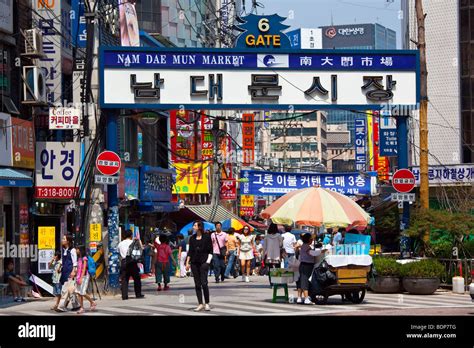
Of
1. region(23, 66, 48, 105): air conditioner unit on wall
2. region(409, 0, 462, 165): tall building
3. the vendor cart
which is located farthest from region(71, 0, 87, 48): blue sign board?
region(409, 0, 462, 165): tall building

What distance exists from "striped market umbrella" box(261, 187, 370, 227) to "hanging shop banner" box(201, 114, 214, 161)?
30186mm

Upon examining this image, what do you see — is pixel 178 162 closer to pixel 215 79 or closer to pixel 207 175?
pixel 207 175

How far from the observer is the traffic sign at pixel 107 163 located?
83.3 feet

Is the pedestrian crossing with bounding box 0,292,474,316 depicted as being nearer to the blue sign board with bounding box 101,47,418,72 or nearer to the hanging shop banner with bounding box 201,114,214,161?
the blue sign board with bounding box 101,47,418,72

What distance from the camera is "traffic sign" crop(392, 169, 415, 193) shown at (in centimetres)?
2794

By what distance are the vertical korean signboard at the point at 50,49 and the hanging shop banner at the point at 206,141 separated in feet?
82.0

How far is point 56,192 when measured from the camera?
28.4 metres

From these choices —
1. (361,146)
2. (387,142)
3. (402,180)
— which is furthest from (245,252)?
(361,146)

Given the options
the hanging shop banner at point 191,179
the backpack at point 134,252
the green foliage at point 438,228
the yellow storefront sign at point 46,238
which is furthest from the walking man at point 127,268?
the hanging shop banner at point 191,179

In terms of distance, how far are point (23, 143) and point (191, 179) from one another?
29539 millimetres

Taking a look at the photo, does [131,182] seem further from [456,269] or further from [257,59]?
[456,269]

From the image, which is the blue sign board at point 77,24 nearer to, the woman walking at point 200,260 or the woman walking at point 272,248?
the woman walking at point 272,248
